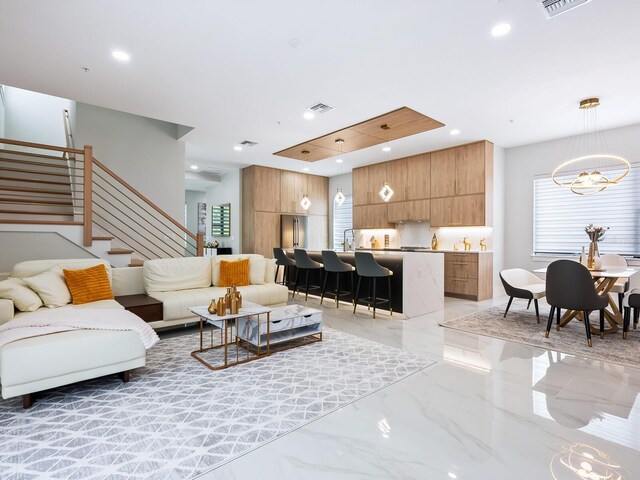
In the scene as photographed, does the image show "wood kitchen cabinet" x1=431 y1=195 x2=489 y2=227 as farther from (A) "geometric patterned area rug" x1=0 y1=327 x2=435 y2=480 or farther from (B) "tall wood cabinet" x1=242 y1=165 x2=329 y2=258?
(A) "geometric patterned area rug" x1=0 y1=327 x2=435 y2=480

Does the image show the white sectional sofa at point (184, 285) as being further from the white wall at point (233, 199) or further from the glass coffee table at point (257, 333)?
the white wall at point (233, 199)

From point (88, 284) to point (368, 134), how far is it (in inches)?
185

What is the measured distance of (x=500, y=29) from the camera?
297 centimetres

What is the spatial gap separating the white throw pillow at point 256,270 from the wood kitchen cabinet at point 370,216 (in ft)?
12.8

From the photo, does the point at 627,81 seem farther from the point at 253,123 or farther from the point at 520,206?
the point at 253,123

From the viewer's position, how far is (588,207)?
5.99 meters

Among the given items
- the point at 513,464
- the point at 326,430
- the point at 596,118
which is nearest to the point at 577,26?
the point at 596,118

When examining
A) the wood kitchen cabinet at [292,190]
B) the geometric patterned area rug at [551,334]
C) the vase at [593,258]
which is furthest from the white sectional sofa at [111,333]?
the wood kitchen cabinet at [292,190]

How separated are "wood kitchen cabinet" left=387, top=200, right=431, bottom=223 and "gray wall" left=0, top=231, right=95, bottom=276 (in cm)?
588

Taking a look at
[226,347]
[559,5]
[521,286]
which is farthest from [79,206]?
[521,286]

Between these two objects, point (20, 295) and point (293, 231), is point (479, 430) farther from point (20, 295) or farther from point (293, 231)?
point (293, 231)

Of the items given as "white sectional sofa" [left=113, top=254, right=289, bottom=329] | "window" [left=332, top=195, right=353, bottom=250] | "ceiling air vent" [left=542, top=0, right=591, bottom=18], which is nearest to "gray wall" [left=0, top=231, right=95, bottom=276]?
"white sectional sofa" [left=113, top=254, right=289, bottom=329]

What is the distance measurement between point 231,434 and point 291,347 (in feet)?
5.09

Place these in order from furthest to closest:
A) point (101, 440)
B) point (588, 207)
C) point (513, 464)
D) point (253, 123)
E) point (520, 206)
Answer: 1. point (520, 206)
2. point (588, 207)
3. point (253, 123)
4. point (101, 440)
5. point (513, 464)
